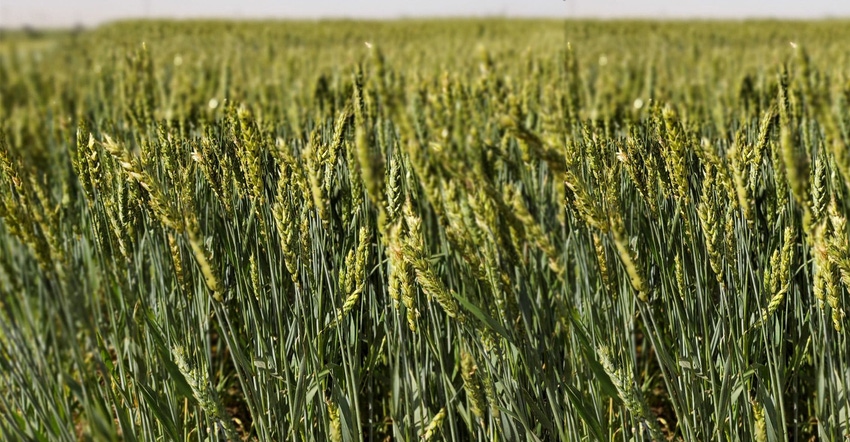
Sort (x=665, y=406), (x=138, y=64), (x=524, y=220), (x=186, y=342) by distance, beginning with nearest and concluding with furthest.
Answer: (x=524, y=220) < (x=186, y=342) < (x=665, y=406) < (x=138, y=64)

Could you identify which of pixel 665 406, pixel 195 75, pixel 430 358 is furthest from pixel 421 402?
pixel 195 75

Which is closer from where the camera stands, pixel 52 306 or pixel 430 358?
pixel 52 306

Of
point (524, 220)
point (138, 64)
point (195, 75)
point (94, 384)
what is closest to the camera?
point (524, 220)

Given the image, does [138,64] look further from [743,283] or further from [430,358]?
[743,283]

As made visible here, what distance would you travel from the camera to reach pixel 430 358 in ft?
4.75

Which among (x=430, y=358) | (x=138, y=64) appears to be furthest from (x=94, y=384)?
(x=138, y=64)

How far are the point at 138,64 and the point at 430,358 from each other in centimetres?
168

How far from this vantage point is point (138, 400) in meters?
1.19

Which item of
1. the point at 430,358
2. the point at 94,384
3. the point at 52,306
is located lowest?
the point at 430,358

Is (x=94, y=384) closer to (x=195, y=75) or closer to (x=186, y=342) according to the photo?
(x=186, y=342)

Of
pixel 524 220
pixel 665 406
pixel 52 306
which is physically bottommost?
pixel 665 406

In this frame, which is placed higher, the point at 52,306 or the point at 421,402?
the point at 52,306

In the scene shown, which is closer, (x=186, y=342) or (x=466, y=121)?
(x=466, y=121)

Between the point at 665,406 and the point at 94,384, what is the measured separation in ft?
5.06
